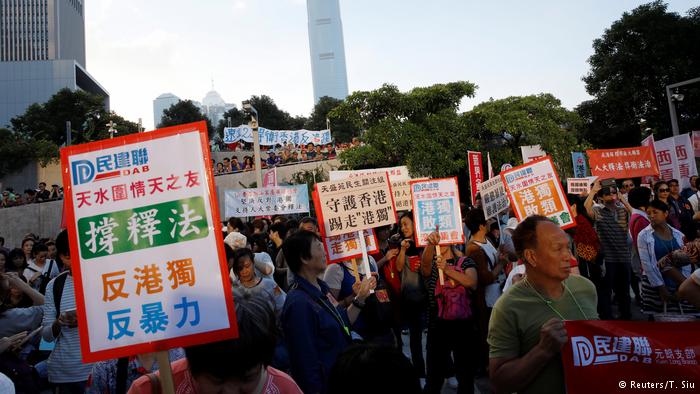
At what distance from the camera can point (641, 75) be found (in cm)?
3155

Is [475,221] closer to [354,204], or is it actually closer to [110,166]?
[354,204]

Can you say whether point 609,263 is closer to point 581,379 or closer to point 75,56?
point 581,379

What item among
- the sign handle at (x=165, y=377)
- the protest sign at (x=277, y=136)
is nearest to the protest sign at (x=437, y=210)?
the sign handle at (x=165, y=377)

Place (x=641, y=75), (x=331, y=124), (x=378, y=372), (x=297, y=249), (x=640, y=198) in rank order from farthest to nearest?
(x=331, y=124)
(x=641, y=75)
(x=640, y=198)
(x=297, y=249)
(x=378, y=372)

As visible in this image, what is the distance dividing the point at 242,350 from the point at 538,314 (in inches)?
60.1

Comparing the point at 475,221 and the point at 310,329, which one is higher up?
the point at 475,221

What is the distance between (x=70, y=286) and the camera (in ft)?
13.3

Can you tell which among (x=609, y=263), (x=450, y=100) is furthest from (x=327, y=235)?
(x=450, y=100)

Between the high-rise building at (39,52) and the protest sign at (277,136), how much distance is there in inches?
1699

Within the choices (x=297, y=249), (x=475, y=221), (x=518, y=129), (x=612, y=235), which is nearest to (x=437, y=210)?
(x=475, y=221)

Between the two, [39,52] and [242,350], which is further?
[39,52]

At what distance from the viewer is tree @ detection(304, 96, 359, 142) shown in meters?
54.3

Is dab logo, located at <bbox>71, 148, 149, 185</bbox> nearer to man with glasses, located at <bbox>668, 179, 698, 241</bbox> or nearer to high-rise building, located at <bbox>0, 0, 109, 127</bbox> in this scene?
man with glasses, located at <bbox>668, 179, 698, 241</bbox>

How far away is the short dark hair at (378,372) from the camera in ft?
5.72
